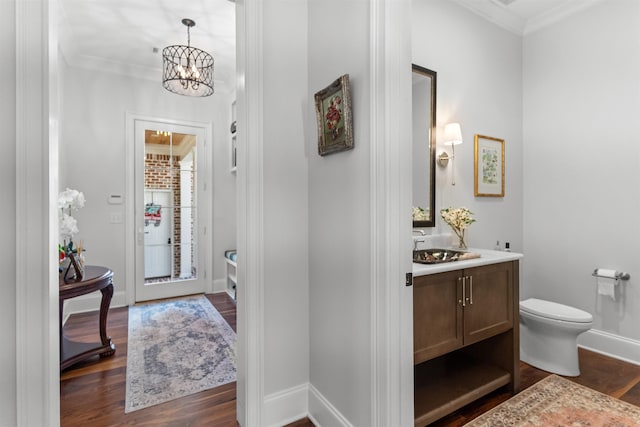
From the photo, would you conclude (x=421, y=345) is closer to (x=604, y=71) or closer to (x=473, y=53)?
(x=473, y=53)

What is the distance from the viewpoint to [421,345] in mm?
1628

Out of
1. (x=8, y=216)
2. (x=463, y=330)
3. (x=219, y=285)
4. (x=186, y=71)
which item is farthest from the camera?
(x=219, y=285)

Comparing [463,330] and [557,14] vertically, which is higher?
[557,14]

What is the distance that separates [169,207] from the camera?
4164 mm

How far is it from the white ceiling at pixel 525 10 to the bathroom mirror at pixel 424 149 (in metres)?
0.87

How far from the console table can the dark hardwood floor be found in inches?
3.1

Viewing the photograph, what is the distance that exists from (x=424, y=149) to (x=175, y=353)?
254cm

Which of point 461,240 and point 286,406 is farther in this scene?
point 461,240

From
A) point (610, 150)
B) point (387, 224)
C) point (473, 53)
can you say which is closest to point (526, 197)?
point (610, 150)

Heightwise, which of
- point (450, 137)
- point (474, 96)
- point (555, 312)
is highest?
point (474, 96)

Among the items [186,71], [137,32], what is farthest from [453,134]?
[137,32]

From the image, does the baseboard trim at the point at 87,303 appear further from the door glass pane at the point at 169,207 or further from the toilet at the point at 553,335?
the toilet at the point at 553,335

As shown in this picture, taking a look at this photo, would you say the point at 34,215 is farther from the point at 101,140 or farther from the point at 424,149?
the point at 101,140

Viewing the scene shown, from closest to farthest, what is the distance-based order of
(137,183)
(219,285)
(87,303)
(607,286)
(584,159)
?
(607,286)
(584,159)
(87,303)
(137,183)
(219,285)
